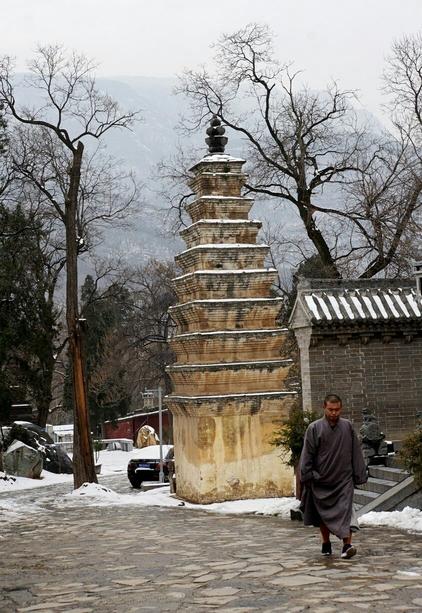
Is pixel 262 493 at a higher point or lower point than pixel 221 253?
lower

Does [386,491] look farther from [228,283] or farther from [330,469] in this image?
[228,283]

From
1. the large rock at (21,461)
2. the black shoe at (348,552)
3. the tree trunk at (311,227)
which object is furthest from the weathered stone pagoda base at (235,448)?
the tree trunk at (311,227)

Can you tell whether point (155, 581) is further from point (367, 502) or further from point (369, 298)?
point (369, 298)

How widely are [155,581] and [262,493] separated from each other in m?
11.3

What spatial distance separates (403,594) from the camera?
711 centimetres

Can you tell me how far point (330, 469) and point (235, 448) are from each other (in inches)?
408

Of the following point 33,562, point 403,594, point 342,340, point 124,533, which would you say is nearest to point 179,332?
point 342,340

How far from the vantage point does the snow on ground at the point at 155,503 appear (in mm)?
11797

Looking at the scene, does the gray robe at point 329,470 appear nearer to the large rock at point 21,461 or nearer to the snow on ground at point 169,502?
the snow on ground at point 169,502

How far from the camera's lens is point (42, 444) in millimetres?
32938

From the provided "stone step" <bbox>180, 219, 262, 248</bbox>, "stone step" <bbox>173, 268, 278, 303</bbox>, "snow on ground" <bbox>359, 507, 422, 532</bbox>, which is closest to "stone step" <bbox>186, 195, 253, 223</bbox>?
"stone step" <bbox>180, 219, 262, 248</bbox>

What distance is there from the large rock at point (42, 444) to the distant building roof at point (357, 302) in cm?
1403

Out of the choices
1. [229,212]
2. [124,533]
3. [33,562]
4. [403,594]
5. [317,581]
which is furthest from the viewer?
[229,212]

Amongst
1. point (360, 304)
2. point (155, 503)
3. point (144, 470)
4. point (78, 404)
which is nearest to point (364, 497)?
point (155, 503)
